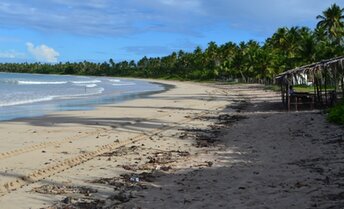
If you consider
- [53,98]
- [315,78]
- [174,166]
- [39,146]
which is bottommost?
[174,166]

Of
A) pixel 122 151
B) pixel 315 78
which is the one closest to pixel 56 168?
pixel 122 151

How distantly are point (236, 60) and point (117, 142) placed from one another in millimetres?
71395

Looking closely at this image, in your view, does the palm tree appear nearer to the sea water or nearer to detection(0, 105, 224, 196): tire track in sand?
the sea water

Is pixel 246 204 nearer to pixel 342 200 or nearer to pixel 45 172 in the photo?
pixel 342 200

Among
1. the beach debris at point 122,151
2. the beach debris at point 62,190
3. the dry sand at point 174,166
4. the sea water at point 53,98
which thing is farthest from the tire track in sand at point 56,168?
the sea water at point 53,98

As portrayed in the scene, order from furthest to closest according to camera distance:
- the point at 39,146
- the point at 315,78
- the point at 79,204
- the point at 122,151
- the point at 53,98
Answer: the point at 53,98 → the point at 315,78 → the point at 39,146 → the point at 122,151 → the point at 79,204

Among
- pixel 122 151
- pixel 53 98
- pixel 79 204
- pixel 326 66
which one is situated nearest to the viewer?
pixel 79 204

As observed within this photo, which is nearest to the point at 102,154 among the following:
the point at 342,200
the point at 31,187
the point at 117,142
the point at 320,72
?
the point at 117,142

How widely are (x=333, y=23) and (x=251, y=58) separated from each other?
1623 cm

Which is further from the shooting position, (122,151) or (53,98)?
(53,98)

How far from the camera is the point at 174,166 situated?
32.0 ft

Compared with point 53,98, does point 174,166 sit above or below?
below

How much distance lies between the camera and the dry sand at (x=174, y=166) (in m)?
6.91

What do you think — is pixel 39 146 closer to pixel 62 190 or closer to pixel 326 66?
pixel 62 190
